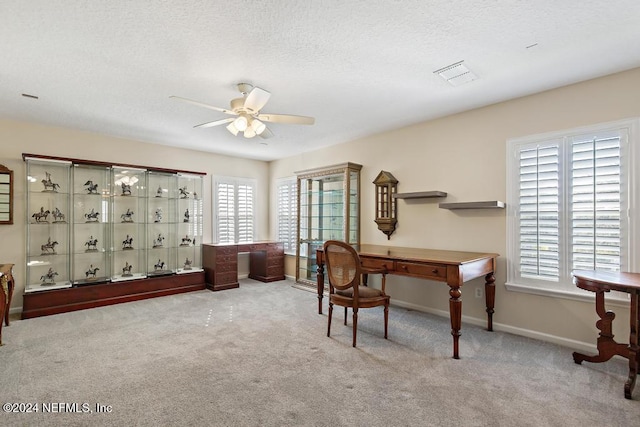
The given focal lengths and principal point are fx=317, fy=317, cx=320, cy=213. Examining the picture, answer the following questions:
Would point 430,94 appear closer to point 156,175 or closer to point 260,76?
point 260,76

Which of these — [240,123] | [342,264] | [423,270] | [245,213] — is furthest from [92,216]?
[423,270]

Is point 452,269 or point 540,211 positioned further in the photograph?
point 540,211

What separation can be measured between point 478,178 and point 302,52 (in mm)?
2533

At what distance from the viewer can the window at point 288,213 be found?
647cm

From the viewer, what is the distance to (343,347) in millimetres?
3086

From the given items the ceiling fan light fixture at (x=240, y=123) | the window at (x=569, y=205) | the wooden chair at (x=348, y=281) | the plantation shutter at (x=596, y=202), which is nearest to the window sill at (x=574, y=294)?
the window at (x=569, y=205)

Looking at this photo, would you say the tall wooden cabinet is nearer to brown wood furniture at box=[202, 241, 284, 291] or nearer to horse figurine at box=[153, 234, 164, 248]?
horse figurine at box=[153, 234, 164, 248]

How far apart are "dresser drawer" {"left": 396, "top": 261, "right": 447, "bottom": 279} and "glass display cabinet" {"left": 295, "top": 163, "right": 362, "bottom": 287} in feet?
6.16

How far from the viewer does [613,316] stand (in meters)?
2.58

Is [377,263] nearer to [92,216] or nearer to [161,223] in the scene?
[161,223]

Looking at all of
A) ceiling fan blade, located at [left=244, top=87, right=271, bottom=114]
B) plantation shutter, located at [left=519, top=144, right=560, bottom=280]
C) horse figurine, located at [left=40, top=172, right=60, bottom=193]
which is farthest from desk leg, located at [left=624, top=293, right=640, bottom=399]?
horse figurine, located at [left=40, top=172, right=60, bottom=193]

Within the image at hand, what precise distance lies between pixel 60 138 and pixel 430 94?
515 cm

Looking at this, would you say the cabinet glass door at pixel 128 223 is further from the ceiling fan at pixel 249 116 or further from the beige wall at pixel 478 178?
the beige wall at pixel 478 178

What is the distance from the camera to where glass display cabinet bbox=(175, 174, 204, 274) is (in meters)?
5.69
